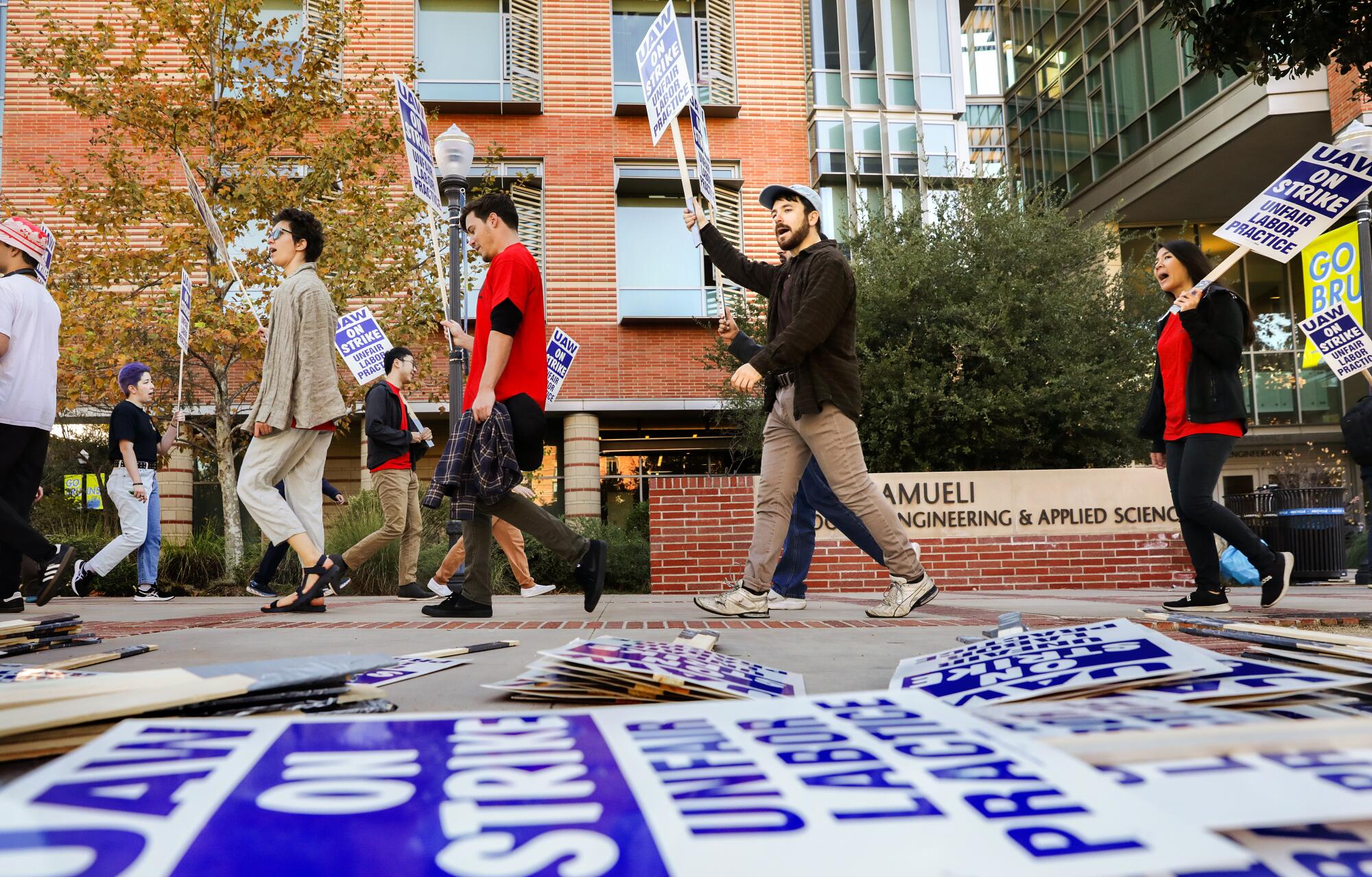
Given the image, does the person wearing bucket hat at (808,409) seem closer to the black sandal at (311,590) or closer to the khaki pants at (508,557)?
the black sandal at (311,590)

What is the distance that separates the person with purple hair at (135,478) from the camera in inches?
319

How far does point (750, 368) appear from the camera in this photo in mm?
4555

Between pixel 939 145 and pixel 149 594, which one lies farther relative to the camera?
pixel 939 145

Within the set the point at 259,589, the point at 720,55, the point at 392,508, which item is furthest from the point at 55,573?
the point at 720,55

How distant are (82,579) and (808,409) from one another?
8668mm

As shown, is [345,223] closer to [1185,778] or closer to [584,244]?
[584,244]

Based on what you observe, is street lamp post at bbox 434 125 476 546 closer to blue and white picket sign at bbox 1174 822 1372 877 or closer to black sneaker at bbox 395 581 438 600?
black sneaker at bbox 395 581 438 600

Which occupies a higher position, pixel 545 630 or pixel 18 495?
pixel 18 495

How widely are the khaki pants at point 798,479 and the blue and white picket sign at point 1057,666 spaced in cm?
212

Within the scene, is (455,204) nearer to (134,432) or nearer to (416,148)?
(416,148)

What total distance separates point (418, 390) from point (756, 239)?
23.4ft

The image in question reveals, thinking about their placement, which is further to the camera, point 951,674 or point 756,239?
point 756,239

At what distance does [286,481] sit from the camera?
5777 millimetres

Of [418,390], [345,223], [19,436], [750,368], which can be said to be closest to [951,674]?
[750,368]
